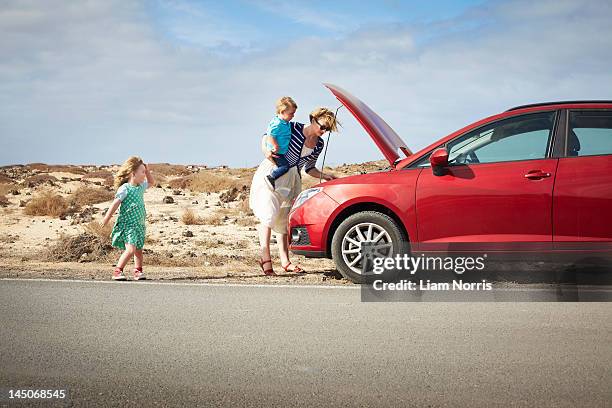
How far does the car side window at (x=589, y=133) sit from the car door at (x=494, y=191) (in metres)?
0.21

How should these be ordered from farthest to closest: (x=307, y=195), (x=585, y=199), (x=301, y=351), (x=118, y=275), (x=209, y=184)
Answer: (x=209, y=184), (x=118, y=275), (x=307, y=195), (x=585, y=199), (x=301, y=351)

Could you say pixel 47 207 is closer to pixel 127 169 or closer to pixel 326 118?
pixel 127 169

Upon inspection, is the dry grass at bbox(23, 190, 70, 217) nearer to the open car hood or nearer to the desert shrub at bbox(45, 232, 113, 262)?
the desert shrub at bbox(45, 232, 113, 262)

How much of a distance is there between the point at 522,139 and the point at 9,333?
17.5 ft

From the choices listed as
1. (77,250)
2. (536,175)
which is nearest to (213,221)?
(77,250)

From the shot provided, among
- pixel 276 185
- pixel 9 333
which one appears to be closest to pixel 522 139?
pixel 276 185

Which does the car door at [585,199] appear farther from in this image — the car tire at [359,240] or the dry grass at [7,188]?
the dry grass at [7,188]

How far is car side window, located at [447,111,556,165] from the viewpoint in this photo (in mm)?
7891

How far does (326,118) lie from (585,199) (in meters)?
3.43

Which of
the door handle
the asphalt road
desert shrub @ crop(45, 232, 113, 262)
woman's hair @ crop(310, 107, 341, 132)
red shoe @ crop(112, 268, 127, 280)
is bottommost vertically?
the asphalt road

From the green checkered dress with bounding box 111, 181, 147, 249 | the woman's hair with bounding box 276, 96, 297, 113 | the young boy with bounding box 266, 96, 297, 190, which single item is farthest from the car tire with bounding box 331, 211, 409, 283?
the green checkered dress with bounding box 111, 181, 147, 249

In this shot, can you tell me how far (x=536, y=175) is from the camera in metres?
7.62

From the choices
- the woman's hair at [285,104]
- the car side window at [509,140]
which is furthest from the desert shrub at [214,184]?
the car side window at [509,140]

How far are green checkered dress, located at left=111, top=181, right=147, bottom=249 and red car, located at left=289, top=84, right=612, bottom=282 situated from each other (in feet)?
7.60
